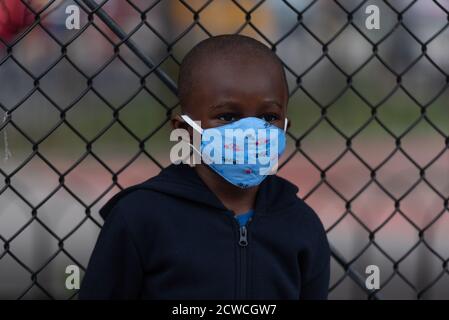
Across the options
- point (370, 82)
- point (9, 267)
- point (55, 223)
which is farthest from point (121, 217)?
point (370, 82)

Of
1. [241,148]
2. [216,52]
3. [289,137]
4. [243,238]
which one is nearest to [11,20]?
[216,52]

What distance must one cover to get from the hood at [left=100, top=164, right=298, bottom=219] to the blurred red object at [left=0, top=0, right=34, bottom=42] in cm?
79

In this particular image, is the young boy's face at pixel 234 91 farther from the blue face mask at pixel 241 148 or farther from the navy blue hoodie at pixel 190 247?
the navy blue hoodie at pixel 190 247

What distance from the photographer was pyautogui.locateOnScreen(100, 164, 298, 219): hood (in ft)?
6.72

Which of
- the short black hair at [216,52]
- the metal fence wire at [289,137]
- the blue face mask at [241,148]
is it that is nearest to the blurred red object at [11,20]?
the metal fence wire at [289,137]

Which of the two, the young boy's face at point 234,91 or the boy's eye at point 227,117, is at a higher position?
the young boy's face at point 234,91

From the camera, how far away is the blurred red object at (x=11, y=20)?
2.66 metres

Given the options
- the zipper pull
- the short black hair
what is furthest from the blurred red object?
the zipper pull

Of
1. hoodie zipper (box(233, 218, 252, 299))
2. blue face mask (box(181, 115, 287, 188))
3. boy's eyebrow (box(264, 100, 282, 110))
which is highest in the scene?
boy's eyebrow (box(264, 100, 282, 110))

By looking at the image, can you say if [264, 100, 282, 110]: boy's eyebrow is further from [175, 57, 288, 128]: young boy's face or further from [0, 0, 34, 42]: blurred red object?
[0, 0, 34, 42]: blurred red object

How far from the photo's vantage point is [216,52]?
2.05m

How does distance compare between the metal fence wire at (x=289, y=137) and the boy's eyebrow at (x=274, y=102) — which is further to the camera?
the metal fence wire at (x=289, y=137)
